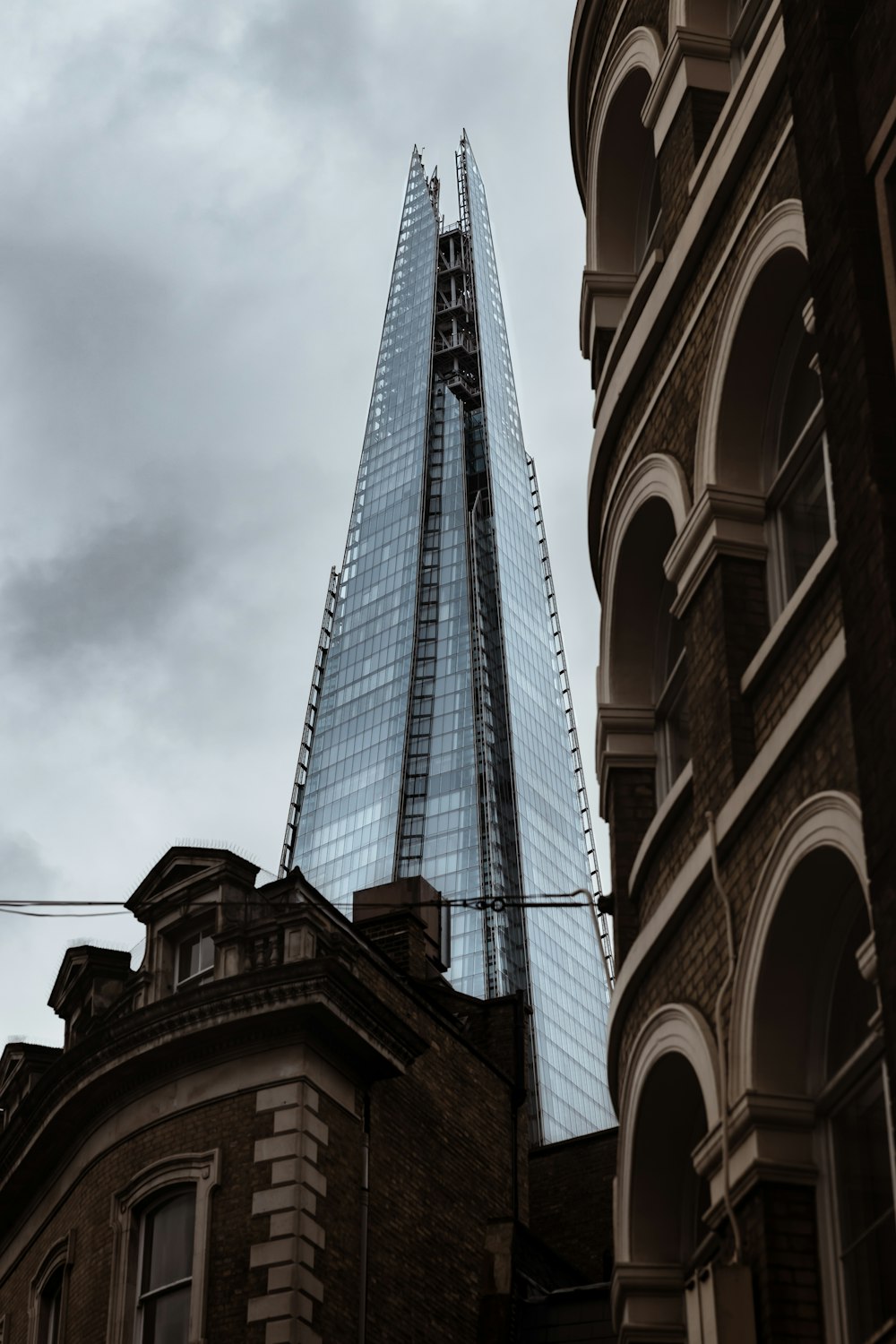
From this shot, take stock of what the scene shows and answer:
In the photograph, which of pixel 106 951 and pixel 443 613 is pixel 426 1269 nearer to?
pixel 106 951

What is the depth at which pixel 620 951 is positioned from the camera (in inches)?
653

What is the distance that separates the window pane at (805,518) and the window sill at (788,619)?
33 centimetres

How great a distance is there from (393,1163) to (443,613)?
17339 cm

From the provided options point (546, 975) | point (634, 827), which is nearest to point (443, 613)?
point (546, 975)

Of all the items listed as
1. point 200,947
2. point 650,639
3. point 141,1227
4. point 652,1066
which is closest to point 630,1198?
point 652,1066

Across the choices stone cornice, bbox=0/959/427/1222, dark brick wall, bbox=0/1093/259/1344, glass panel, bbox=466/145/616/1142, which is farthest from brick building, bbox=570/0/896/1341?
glass panel, bbox=466/145/616/1142

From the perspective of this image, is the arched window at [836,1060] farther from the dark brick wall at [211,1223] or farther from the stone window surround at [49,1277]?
the stone window surround at [49,1277]

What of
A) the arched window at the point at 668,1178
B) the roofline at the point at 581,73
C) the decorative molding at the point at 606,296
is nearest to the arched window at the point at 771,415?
the arched window at the point at 668,1178

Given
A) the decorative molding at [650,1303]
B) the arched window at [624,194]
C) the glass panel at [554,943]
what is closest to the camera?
the decorative molding at [650,1303]

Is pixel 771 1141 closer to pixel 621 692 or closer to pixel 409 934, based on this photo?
pixel 621 692

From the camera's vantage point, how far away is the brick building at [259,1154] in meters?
23.8

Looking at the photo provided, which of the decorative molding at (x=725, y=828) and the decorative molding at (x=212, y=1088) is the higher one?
the decorative molding at (x=212, y=1088)

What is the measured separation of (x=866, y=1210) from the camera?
1159cm

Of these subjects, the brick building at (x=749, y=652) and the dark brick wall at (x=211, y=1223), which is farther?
the dark brick wall at (x=211, y=1223)
